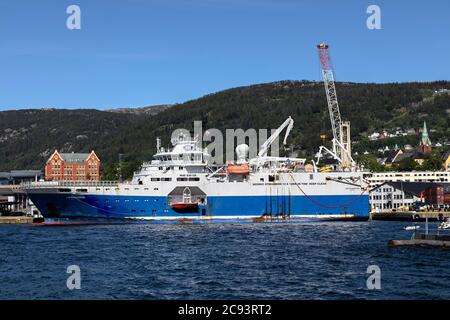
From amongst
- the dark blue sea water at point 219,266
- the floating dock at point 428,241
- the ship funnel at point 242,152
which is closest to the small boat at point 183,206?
the ship funnel at point 242,152

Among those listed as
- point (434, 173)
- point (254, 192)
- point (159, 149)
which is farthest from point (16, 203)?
point (434, 173)

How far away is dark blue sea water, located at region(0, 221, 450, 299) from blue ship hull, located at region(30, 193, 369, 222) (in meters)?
12.5

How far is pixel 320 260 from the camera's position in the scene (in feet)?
126

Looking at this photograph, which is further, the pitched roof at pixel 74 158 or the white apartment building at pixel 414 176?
the pitched roof at pixel 74 158

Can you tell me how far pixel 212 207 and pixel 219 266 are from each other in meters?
37.0

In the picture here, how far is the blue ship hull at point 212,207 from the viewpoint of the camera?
2793 inches

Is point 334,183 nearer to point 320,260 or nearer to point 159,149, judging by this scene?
point 159,149

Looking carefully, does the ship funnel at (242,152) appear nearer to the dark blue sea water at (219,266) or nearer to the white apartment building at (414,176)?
the dark blue sea water at (219,266)

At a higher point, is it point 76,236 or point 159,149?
point 159,149

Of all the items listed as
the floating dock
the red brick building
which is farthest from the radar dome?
the red brick building

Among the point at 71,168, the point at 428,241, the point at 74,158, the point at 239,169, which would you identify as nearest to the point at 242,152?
the point at 239,169

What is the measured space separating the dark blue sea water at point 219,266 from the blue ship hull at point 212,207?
41.1 ft

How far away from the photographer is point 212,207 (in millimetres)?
73188
